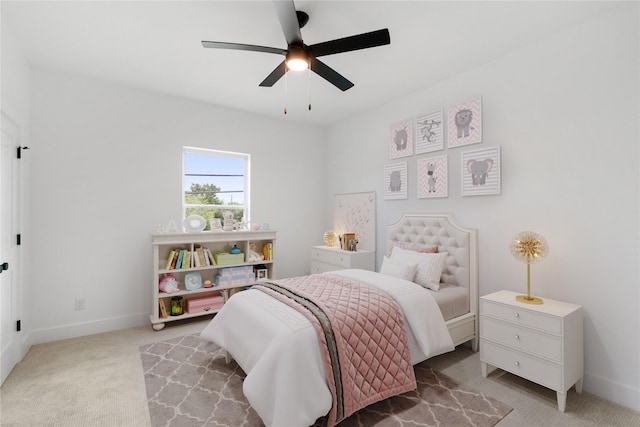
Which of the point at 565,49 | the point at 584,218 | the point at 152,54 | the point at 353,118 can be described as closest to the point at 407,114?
the point at 353,118

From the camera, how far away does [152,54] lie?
2736 millimetres

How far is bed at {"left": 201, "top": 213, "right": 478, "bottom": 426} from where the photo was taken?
1.65 m

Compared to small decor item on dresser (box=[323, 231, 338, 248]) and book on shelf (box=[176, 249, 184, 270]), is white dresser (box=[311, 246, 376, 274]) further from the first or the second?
book on shelf (box=[176, 249, 184, 270])

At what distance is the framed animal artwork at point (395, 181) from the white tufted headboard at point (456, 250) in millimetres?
381

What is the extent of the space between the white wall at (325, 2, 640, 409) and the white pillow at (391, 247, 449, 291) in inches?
16.0

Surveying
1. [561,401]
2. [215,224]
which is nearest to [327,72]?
[215,224]

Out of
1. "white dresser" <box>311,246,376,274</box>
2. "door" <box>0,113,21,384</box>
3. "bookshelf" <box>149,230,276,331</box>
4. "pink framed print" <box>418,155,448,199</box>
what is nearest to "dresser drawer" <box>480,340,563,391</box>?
"pink framed print" <box>418,155,448,199</box>

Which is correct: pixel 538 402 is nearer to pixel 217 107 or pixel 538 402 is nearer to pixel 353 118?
pixel 353 118

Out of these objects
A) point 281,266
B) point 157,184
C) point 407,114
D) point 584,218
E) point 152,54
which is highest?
point 152,54

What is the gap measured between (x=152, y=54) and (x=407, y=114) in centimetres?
277

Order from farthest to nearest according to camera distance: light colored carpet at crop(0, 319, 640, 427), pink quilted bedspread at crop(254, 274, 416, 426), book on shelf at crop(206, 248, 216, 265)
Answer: book on shelf at crop(206, 248, 216, 265)
light colored carpet at crop(0, 319, 640, 427)
pink quilted bedspread at crop(254, 274, 416, 426)

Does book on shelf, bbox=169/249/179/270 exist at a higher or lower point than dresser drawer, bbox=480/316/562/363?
higher

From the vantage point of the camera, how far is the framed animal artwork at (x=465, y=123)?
294 cm

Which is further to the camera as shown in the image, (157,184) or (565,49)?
(157,184)
